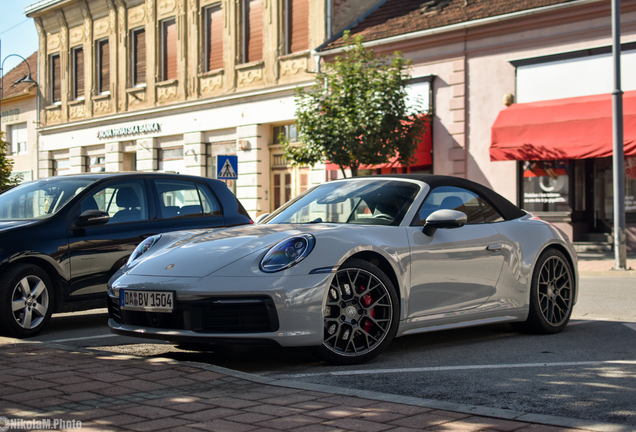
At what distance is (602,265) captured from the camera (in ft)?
49.3

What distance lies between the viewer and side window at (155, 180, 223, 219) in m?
7.95

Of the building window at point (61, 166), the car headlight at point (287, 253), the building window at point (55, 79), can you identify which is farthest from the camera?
the building window at point (55, 79)

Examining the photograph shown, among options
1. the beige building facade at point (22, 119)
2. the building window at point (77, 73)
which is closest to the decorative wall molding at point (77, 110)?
the building window at point (77, 73)

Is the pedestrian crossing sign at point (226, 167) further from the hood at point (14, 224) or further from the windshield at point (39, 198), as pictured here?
the hood at point (14, 224)

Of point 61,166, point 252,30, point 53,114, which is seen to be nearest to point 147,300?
point 252,30

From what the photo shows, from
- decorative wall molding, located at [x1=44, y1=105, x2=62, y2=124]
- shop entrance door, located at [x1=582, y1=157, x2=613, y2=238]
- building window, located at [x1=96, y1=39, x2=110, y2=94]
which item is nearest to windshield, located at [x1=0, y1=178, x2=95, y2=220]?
shop entrance door, located at [x1=582, y1=157, x2=613, y2=238]

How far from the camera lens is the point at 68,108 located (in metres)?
34.2

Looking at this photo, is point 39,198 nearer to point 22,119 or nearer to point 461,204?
point 461,204

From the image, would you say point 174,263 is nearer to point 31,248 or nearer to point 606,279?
point 31,248

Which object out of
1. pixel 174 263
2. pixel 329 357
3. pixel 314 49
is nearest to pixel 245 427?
pixel 329 357

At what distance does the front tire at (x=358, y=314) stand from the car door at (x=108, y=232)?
3079 mm

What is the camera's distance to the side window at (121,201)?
7465mm

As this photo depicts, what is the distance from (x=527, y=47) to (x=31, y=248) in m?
14.9

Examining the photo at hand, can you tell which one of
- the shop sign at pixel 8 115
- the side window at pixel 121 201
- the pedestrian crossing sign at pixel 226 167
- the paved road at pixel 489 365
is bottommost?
the paved road at pixel 489 365
